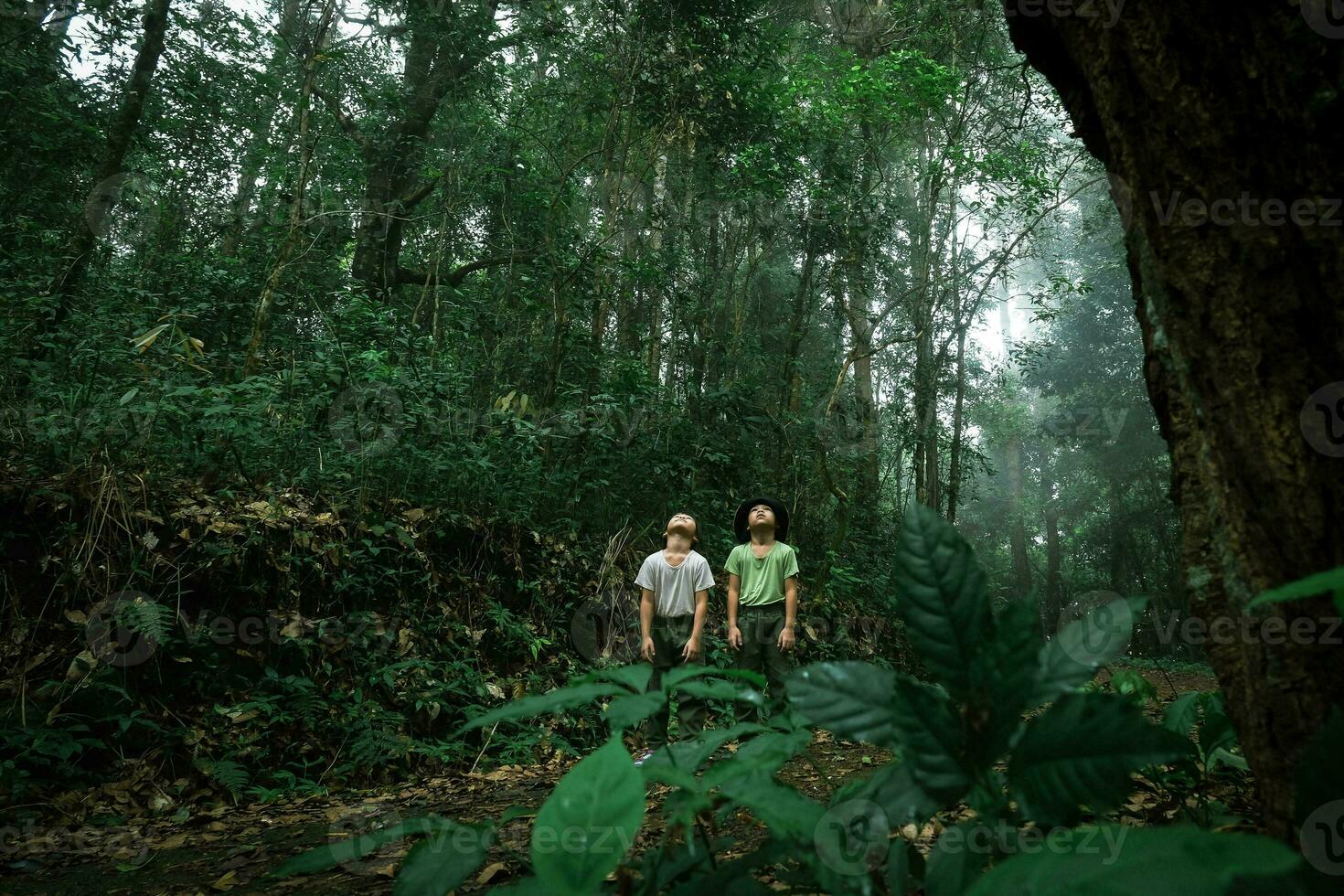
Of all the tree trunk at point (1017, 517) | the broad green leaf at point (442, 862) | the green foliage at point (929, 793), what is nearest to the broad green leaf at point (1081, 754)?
the green foliage at point (929, 793)

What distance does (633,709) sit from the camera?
821 millimetres

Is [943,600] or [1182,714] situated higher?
[943,600]

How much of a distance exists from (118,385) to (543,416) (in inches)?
147

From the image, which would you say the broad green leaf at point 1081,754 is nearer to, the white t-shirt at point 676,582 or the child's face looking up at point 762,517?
the white t-shirt at point 676,582

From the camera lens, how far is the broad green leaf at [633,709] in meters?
0.78

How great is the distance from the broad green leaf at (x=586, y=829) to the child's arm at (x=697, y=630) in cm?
418

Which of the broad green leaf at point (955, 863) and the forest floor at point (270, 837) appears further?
the forest floor at point (270, 837)

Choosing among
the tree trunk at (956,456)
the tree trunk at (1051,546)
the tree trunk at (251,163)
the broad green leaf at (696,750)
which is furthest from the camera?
the tree trunk at (1051,546)

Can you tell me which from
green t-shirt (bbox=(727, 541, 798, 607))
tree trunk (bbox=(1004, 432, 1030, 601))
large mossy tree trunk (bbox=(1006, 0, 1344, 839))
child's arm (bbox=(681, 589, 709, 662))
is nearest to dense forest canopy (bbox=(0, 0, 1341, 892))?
large mossy tree trunk (bbox=(1006, 0, 1344, 839))

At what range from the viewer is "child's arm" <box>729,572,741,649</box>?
5023 mm

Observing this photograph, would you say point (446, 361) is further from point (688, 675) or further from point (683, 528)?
point (688, 675)

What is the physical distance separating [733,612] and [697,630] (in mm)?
465

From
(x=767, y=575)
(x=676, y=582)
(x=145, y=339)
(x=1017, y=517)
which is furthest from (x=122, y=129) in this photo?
(x=1017, y=517)

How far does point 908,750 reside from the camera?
2.37 feet
